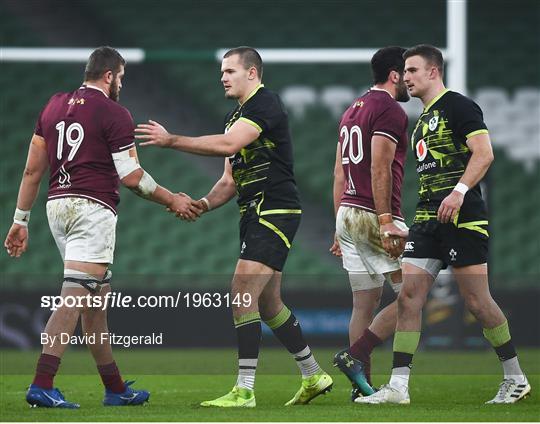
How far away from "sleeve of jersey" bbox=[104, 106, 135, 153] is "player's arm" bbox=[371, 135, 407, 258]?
134 cm

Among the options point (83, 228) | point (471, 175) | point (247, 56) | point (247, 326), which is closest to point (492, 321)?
point (471, 175)

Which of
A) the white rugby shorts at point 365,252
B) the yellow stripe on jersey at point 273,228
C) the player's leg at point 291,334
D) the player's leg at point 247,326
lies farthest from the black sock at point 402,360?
the yellow stripe on jersey at point 273,228

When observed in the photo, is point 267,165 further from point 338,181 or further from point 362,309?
point 362,309

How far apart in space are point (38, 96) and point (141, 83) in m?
1.44

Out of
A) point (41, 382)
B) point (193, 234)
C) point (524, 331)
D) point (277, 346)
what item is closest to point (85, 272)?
point (41, 382)

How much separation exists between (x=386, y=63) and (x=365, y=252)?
1092 mm

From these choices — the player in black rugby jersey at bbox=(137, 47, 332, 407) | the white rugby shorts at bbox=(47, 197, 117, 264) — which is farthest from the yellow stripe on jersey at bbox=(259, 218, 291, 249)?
the white rugby shorts at bbox=(47, 197, 117, 264)

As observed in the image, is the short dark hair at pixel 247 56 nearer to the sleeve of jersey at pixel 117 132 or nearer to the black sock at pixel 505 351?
the sleeve of jersey at pixel 117 132

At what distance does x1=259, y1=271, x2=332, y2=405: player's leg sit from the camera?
6129mm

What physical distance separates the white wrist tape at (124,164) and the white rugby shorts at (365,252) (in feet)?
4.29

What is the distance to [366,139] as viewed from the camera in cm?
630

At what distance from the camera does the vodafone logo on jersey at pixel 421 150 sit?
616cm

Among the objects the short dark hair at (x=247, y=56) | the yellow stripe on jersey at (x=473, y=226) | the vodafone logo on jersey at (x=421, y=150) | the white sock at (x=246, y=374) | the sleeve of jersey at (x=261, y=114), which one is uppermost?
the short dark hair at (x=247, y=56)

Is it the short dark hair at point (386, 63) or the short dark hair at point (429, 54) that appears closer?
the short dark hair at point (429, 54)
